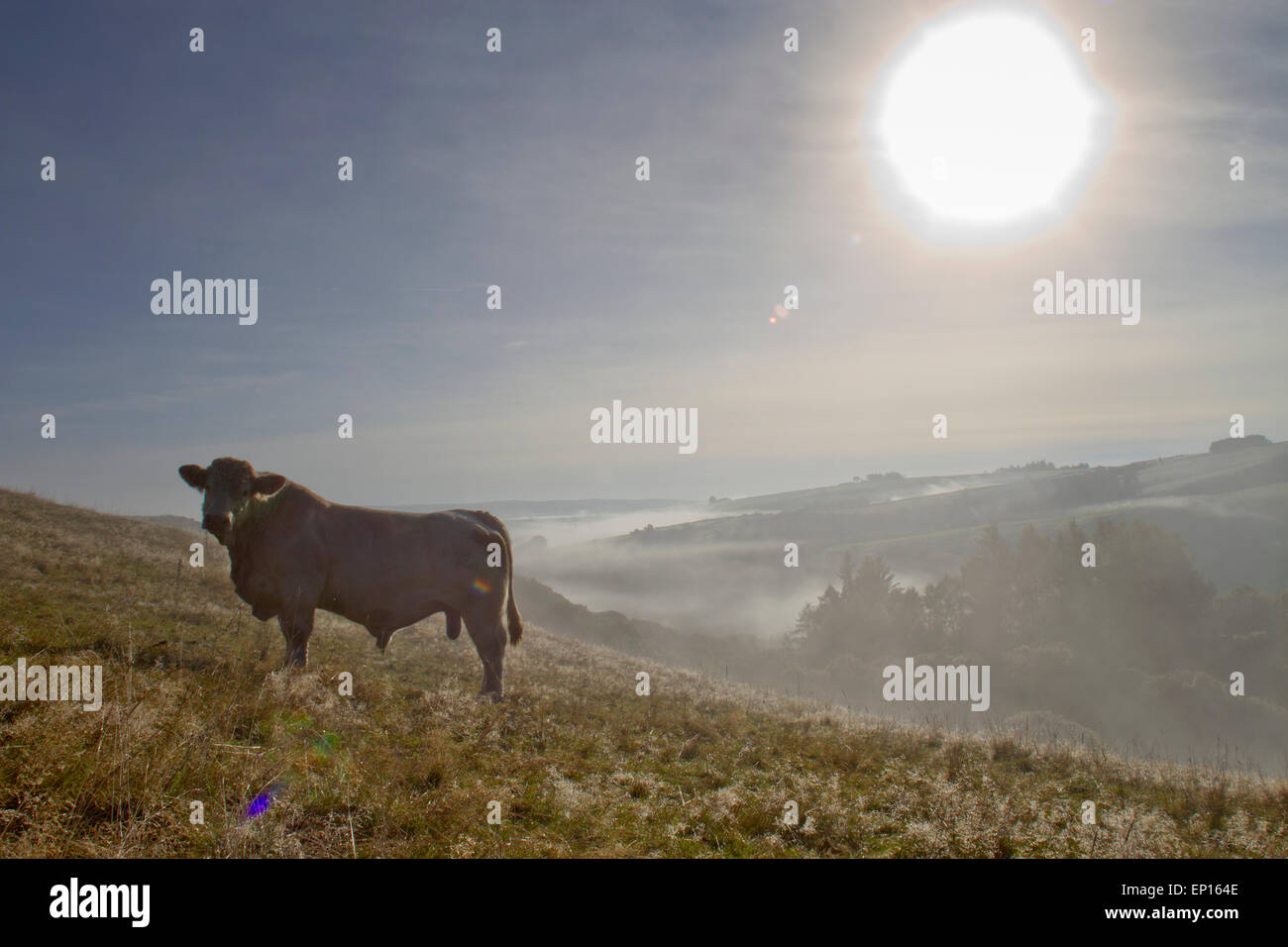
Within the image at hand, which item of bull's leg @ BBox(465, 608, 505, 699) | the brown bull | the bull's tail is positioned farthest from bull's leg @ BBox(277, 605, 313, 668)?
the bull's tail

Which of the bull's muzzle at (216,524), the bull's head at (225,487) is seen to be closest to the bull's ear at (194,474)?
the bull's head at (225,487)

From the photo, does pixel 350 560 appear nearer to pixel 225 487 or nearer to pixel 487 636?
pixel 225 487

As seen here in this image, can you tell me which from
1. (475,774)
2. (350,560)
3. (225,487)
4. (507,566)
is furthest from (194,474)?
(475,774)

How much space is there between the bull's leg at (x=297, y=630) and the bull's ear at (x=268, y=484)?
2056mm

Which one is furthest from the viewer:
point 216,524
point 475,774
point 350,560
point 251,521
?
point 350,560

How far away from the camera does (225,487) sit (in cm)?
1062

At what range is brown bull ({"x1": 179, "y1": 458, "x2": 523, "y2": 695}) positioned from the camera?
36.1 feet

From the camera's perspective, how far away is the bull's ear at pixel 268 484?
11047 mm

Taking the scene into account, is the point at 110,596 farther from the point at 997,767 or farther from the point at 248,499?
the point at 997,767

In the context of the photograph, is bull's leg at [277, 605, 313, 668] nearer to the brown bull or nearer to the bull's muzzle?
the brown bull

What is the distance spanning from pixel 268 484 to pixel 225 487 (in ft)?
2.25

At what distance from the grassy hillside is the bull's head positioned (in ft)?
6.65

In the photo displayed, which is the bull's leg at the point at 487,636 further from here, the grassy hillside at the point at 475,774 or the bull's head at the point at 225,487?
the bull's head at the point at 225,487

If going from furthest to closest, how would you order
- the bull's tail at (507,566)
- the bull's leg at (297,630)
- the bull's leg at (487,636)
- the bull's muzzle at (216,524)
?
the bull's tail at (507,566) < the bull's leg at (487,636) < the bull's leg at (297,630) < the bull's muzzle at (216,524)
